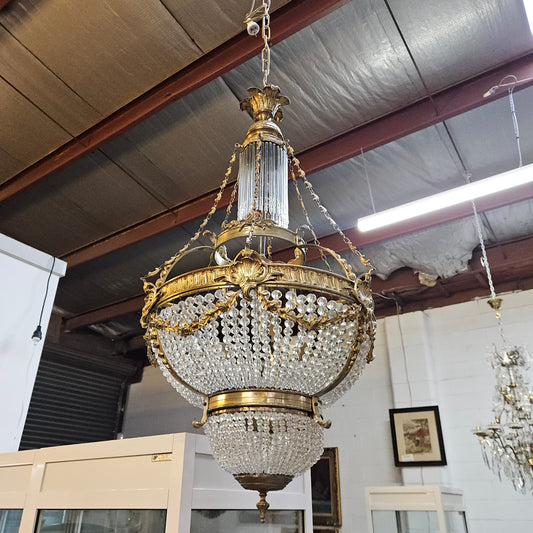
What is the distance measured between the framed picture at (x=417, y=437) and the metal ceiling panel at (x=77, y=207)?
300 cm

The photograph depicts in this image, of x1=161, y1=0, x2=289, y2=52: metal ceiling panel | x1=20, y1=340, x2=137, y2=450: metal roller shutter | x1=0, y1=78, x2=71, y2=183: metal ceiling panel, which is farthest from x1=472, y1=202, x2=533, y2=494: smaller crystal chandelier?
x1=20, y1=340, x2=137, y2=450: metal roller shutter

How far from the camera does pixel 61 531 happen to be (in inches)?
62.2

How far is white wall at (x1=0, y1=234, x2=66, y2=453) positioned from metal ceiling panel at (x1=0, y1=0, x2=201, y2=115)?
1086mm

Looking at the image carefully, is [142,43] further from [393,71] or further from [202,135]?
[393,71]

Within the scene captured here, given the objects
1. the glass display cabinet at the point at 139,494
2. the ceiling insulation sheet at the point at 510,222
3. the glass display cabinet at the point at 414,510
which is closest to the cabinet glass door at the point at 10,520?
the glass display cabinet at the point at 139,494

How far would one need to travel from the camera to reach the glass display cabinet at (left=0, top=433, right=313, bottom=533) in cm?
133

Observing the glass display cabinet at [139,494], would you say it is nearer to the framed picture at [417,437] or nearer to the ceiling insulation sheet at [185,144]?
the ceiling insulation sheet at [185,144]

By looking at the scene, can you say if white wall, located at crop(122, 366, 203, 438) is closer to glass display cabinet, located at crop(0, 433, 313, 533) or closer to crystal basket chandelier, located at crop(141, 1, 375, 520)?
glass display cabinet, located at crop(0, 433, 313, 533)

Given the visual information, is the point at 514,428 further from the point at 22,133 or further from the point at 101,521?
the point at 22,133

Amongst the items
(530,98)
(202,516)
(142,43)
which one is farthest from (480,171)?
(202,516)

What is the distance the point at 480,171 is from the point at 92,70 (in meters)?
2.63

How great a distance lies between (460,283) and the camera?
470 centimetres

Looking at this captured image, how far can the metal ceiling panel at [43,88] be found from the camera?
2750 millimetres

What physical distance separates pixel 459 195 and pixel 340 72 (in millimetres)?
1003
